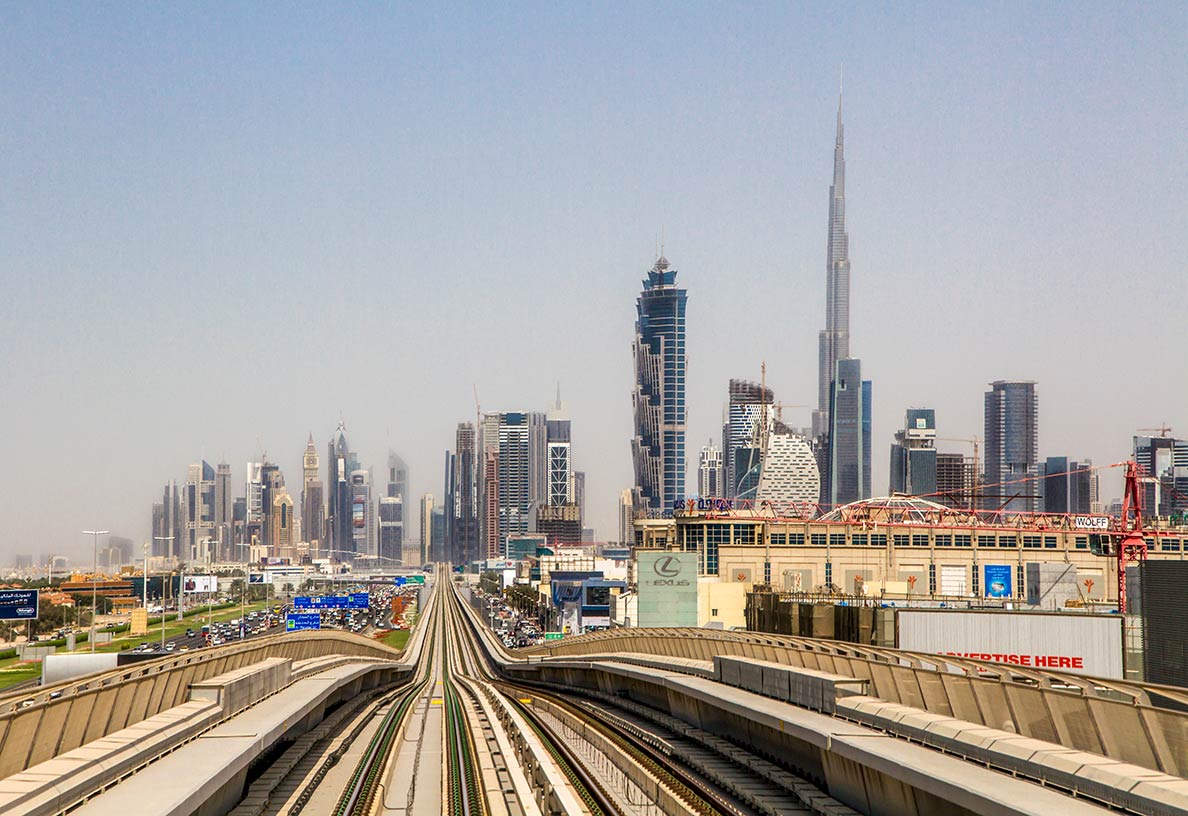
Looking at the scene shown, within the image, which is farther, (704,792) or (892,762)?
(704,792)

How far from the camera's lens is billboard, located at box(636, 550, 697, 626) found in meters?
123

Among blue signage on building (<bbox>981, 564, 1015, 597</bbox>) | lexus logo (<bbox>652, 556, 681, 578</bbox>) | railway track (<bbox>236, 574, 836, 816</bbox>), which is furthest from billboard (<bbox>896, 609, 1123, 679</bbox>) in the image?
lexus logo (<bbox>652, 556, 681, 578</bbox>)

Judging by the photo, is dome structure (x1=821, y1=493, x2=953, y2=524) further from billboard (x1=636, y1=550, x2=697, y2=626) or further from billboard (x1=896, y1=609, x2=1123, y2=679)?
billboard (x1=896, y1=609, x2=1123, y2=679)

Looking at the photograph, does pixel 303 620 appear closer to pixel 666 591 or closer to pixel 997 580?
pixel 666 591

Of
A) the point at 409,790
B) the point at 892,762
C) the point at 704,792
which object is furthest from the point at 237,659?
the point at 892,762

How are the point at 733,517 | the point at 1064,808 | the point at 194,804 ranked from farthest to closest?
1. the point at 733,517
2. the point at 194,804
3. the point at 1064,808

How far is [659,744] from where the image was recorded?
39281 mm

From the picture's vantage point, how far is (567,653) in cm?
8362

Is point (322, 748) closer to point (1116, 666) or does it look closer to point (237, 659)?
point (237, 659)

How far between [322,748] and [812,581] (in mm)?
110514

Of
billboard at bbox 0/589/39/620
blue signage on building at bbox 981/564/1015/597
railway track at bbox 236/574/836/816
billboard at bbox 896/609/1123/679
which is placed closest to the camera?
railway track at bbox 236/574/836/816

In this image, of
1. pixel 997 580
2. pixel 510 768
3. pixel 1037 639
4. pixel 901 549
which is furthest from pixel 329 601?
pixel 510 768

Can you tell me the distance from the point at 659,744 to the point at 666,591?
3319 inches

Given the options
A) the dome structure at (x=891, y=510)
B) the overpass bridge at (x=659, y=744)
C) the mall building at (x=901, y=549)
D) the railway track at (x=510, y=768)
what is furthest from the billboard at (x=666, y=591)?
the overpass bridge at (x=659, y=744)
